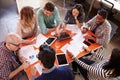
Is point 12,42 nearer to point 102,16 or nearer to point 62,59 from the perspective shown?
point 62,59

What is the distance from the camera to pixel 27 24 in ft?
8.66

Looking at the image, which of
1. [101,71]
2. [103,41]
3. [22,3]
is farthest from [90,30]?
[22,3]

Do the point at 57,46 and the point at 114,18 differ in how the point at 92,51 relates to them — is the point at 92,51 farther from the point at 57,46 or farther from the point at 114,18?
the point at 114,18

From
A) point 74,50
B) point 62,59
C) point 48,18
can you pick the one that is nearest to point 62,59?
point 62,59

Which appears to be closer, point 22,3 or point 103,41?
point 103,41

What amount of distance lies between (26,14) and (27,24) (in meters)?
0.17

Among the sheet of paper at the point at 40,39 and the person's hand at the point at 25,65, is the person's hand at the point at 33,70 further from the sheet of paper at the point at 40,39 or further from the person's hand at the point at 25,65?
the sheet of paper at the point at 40,39

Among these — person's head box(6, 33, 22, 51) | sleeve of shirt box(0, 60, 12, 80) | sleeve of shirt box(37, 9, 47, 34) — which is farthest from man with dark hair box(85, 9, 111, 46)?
sleeve of shirt box(0, 60, 12, 80)

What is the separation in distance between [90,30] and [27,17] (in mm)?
1076

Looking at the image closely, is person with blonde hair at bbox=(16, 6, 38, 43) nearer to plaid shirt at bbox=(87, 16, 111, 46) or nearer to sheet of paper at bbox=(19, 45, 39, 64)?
sheet of paper at bbox=(19, 45, 39, 64)

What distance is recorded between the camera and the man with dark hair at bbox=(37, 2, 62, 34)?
2.65 metres

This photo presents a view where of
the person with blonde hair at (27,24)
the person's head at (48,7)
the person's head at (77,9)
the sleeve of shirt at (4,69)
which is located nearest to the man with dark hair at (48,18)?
the person's head at (48,7)

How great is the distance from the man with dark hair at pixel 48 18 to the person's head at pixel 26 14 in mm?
234

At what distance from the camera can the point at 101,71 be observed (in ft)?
6.86
